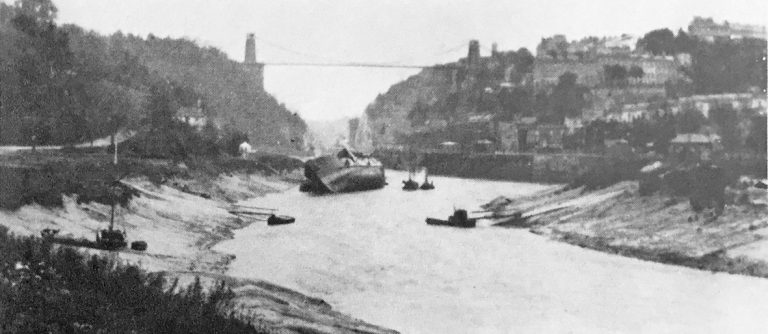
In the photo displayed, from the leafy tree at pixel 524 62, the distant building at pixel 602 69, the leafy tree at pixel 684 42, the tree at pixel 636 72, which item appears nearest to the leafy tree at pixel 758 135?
the leafy tree at pixel 684 42

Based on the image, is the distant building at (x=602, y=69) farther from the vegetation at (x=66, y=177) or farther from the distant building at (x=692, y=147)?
the vegetation at (x=66, y=177)

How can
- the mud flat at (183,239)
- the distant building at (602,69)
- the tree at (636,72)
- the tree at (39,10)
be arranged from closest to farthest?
1. the mud flat at (183,239)
2. the tree at (39,10)
3. the distant building at (602,69)
4. the tree at (636,72)

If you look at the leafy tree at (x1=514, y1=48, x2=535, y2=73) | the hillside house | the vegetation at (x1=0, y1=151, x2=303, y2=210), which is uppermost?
the leafy tree at (x1=514, y1=48, x2=535, y2=73)

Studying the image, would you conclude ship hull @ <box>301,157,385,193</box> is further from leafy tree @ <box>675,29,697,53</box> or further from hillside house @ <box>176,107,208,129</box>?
leafy tree @ <box>675,29,697,53</box>

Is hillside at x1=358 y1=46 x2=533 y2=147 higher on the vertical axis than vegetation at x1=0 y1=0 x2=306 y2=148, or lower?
higher

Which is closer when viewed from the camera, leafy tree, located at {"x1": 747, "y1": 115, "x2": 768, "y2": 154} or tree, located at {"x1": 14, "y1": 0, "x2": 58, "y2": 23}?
tree, located at {"x1": 14, "y1": 0, "x2": 58, "y2": 23}

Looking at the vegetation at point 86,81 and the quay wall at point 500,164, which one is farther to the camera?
the quay wall at point 500,164

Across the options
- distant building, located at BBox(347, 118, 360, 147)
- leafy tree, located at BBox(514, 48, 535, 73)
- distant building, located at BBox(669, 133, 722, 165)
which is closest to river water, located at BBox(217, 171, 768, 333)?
distant building, located at BBox(669, 133, 722, 165)

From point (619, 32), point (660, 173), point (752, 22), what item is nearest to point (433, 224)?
point (660, 173)
